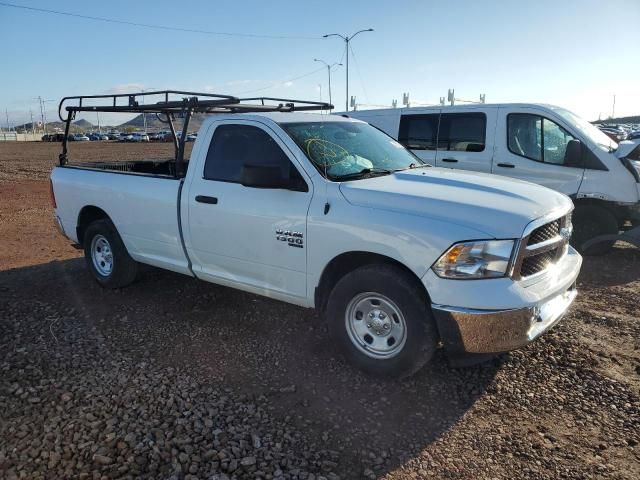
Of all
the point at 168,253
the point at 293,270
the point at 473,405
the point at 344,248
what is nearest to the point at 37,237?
the point at 168,253

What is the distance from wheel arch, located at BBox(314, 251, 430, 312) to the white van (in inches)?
182

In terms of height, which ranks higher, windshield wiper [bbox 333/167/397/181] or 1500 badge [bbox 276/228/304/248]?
windshield wiper [bbox 333/167/397/181]

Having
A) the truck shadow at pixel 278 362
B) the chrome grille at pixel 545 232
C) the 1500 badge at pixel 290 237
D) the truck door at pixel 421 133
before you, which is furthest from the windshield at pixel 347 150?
the truck door at pixel 421 133

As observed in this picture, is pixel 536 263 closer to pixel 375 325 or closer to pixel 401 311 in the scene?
pixel 401 311

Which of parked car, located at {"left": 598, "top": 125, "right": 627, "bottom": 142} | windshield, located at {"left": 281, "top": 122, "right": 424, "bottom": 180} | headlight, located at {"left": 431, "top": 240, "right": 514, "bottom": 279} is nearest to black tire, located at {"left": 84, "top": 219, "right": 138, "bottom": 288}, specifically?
windshield, located at {"left": 281, "top": 122, "right": 424, "bottom": 180}

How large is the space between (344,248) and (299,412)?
1.13 m

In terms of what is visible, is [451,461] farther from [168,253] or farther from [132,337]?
[168,253]

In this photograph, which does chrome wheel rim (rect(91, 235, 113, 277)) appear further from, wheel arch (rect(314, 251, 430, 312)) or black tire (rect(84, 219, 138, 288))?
wheel arch (rect(314, 251, 430, 312))

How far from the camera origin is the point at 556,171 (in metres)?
7.08

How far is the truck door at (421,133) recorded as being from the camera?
8172mm

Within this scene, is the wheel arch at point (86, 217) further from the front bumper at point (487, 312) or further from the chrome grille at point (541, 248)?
the chrome grille at point (541, 248)

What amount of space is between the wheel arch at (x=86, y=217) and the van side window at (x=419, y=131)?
16.1 feet

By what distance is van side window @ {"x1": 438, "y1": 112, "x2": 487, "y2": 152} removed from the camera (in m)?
7.71

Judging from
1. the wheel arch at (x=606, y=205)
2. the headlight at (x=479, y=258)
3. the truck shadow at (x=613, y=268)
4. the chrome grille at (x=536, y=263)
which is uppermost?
the headlight at (x=479, y=258)
